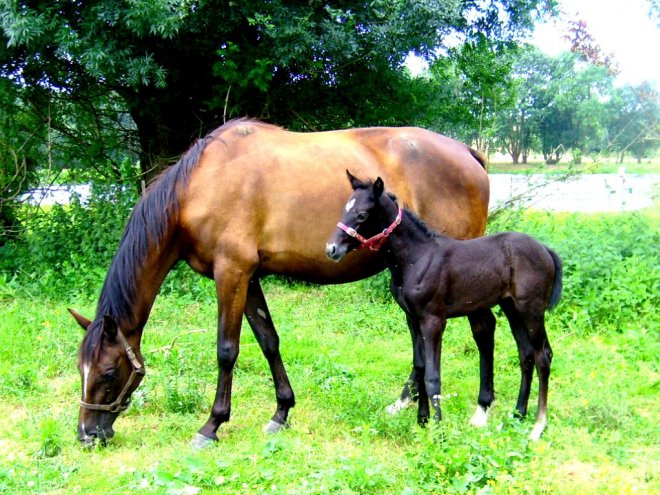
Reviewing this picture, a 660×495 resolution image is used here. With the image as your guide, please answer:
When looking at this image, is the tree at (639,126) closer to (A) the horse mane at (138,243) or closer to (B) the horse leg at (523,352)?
(B) the horse leg at (523,352)

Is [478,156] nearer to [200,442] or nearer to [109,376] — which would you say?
[200,442]

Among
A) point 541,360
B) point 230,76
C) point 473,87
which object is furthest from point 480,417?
point 473,87

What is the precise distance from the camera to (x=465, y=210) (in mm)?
5000

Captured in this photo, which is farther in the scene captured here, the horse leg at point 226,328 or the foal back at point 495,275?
the horse leg at point 226,328

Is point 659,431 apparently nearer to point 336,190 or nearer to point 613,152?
point 336,190

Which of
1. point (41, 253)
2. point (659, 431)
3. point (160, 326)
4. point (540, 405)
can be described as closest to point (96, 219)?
point (41, 253)

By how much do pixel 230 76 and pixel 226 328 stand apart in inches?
186

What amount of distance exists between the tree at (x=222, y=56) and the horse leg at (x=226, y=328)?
3740 mm

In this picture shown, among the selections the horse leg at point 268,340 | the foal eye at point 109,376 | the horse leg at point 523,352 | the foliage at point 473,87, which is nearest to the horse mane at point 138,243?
the foal eye at point 109,376

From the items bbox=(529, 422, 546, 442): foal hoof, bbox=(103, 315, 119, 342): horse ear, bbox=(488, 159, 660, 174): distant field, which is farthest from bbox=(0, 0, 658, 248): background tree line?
bbox=(529, 422, 546, 442): foal hoof

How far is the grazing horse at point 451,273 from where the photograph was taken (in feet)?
13.5

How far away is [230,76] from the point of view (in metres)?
8.20

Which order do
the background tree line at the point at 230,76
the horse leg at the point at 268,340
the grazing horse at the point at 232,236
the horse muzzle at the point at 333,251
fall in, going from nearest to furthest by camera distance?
the horse muzzle at the point at 333,251
the grazing horse at the point at 232,236
the horse leg at the point at 268,340
the background tree line at the point at 230,76

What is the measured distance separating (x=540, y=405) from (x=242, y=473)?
1935mm
